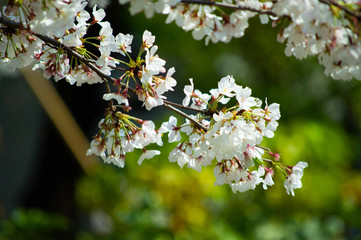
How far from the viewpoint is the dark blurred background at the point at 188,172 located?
274 centimetres

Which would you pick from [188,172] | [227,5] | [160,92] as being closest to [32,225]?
[188,172]

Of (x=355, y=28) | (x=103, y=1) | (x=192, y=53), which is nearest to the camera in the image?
(x=355, y=28)

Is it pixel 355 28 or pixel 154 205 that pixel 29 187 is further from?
pixel 355 28

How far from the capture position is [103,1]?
990 millimetres

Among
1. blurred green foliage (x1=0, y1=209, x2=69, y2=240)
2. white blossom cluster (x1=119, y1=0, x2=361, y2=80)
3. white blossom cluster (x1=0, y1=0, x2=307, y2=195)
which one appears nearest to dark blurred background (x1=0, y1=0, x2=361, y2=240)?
blurred green foliage (x1=0, y1=209, x2=69, y2=240)

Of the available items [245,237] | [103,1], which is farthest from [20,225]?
[103,1]

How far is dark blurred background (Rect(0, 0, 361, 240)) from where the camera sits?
2744 millimetres

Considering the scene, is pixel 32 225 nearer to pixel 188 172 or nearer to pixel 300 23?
pixel 188 172

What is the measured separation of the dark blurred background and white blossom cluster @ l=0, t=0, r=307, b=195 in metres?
1.78

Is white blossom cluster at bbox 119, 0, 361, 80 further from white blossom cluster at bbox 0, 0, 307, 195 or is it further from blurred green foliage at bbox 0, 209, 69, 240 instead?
blurred green foliage at bbox 0, 209, 69, 240

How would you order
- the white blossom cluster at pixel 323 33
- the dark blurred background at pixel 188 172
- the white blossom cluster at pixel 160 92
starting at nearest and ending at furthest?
the white blossom cluster at pixel 323 33 → the white blossom cluster at pixel 160 92 → the dark blurred background at pixel 188 172

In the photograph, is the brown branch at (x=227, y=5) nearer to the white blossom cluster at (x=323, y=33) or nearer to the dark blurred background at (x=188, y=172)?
the white blossom cluster at (x=323, y=33)

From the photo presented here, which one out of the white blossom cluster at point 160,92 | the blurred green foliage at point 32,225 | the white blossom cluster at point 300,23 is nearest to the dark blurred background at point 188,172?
the blurred green foliage at point 32,225

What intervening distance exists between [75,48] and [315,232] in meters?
2.18
